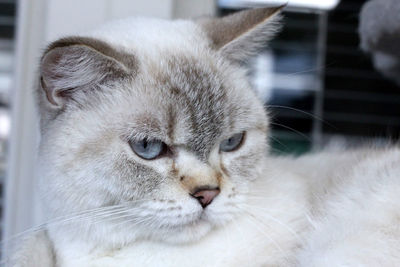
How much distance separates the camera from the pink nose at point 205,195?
3.57 feet

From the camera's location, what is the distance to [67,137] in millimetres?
1141

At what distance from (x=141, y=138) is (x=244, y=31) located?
41 centimetres

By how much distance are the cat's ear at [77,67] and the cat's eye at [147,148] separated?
171 millimetres

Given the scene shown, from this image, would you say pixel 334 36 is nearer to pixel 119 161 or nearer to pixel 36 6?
pixel 36 6

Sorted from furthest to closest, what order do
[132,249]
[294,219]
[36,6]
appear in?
1. [36,6]
2. [294,219]
3. [132,249]

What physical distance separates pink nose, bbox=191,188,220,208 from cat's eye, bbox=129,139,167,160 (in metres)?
0.13

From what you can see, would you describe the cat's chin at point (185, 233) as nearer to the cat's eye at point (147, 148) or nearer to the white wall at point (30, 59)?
the cat's eye at point (147, 148)

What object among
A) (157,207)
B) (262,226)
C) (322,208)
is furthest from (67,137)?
(322,208)

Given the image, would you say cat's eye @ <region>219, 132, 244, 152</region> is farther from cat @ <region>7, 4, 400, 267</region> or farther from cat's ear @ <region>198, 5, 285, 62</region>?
cat's ear @ <region>198, 5, 285, 62</region>

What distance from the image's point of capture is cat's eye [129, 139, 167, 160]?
3.61 ft

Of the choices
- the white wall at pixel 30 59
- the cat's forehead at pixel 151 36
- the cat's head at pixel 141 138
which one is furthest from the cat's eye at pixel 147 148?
the white wall at pixel 30 59

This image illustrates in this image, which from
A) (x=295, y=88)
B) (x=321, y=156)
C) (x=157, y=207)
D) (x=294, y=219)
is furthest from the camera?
(x=295, y=88)

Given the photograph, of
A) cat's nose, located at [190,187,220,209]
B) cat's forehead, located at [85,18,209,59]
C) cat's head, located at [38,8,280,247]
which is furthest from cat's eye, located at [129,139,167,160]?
cat's forehead, located at [85,18,209,59]

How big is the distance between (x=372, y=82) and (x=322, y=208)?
2254mm
